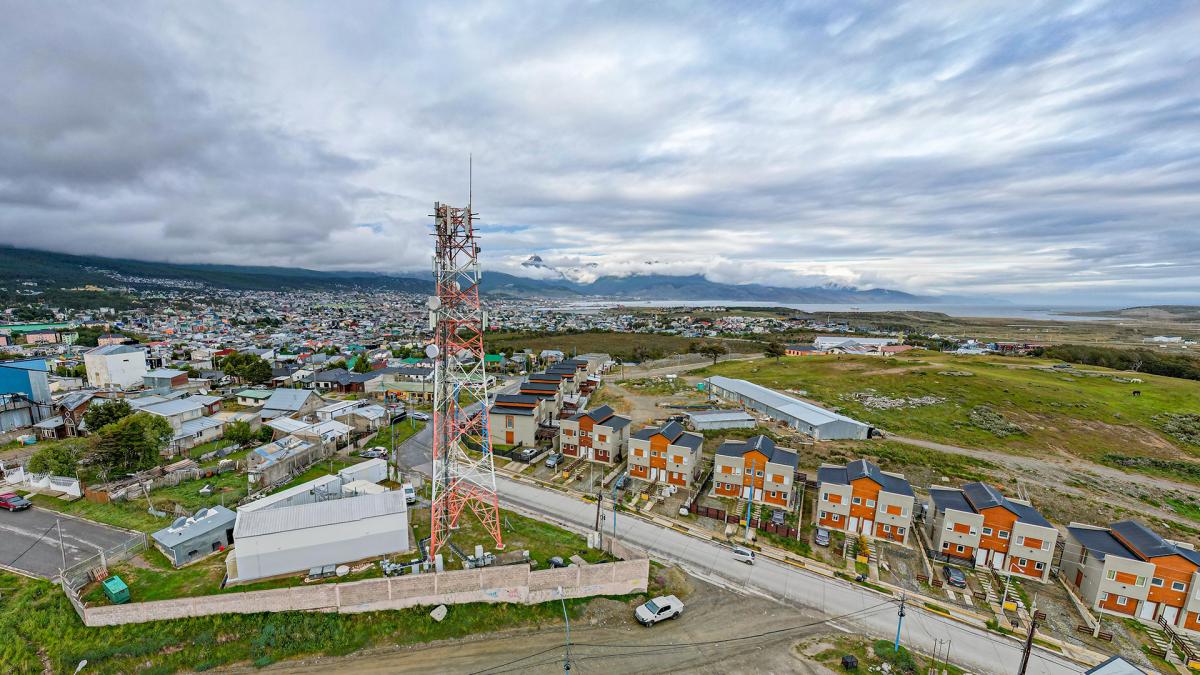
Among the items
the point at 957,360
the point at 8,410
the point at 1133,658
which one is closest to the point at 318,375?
the point at 8,410

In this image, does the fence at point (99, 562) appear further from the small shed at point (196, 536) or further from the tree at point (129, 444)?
the tree at point (129, 444)

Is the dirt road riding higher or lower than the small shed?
lower

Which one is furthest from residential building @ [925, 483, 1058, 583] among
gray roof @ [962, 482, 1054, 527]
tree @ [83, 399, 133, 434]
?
tree @ [83, 399, 133, 434]

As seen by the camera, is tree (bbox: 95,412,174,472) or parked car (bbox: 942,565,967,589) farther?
tree (bbox: 95,412,174,472)

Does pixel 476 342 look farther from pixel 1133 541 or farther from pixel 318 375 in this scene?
pixel 318 375

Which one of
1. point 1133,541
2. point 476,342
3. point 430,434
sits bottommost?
point 430,434

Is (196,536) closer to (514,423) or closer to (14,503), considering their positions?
(14,503)

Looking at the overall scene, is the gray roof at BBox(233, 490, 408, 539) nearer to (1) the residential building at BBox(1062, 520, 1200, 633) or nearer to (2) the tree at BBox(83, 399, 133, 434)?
(2) the tree at BBox(83, 399, 133, 434)
